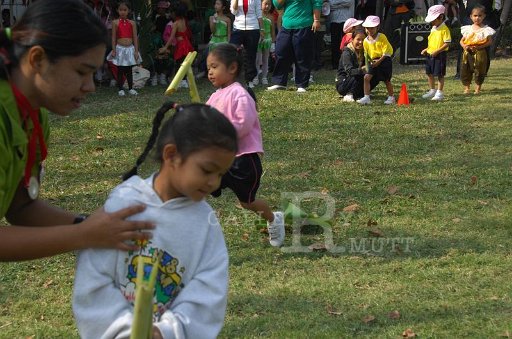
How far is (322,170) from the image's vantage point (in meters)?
8.02

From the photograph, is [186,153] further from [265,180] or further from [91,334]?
[265,180]

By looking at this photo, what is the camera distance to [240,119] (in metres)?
5.61

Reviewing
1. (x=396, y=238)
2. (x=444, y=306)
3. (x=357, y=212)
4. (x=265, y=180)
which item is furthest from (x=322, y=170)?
(x=444, y=306)

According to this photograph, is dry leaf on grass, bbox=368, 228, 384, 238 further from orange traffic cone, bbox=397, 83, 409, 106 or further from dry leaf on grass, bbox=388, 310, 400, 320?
orange traffic cone, bbox=397, 83, 409, 106

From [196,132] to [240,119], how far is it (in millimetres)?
3116

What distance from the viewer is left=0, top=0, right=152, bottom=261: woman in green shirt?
231cm

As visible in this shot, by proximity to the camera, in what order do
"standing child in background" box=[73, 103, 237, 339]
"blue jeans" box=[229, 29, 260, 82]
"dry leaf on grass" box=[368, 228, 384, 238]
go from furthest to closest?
"blue jeans" box=[229, 29, 260, 82] < "dry leaf on grass" box=[368, 228, 384, 238] < "standing child in background" box=[73, 103, 237, 339]

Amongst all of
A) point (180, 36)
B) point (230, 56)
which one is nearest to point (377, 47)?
point (180, 36)

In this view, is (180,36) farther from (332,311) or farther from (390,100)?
(332,311)

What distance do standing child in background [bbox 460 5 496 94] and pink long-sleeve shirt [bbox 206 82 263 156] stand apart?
816 cm

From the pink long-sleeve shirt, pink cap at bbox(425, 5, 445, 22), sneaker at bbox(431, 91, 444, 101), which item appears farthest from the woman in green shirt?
pink cap at bbox(425, 5, 445, 22)

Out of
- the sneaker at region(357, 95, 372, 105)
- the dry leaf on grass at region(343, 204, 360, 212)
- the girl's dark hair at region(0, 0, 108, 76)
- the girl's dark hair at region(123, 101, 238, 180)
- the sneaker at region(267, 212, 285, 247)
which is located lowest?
the sneaker at region(357, 95, 372, 105)

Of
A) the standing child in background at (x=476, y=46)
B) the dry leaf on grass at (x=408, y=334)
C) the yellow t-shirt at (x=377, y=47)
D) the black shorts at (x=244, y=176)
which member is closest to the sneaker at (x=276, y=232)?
the black shorts at (x=244, y=176)

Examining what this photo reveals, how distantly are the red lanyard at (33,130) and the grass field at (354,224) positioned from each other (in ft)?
6.96
